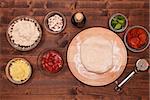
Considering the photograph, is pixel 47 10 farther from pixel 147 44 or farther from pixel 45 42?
pixel 147 44

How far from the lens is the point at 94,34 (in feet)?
7.47

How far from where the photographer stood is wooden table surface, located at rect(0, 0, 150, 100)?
223 centimetres

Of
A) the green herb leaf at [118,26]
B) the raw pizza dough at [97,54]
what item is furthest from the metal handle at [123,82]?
the green herb leaf at [118,26]

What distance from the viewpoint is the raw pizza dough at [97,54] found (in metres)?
2.21

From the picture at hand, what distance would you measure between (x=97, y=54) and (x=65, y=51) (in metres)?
0.21

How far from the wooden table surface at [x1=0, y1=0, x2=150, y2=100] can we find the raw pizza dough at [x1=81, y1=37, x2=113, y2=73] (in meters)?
0.11

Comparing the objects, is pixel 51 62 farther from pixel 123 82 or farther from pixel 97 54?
pixel 123 82

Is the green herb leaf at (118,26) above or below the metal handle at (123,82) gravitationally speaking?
above

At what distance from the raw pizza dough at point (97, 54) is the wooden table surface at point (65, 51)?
0.11 meters

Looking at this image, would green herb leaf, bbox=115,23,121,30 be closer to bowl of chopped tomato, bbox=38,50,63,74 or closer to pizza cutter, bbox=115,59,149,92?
pizza cutter, bbox=115,59,149,92

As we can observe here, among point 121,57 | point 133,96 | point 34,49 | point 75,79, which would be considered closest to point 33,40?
point 34,49

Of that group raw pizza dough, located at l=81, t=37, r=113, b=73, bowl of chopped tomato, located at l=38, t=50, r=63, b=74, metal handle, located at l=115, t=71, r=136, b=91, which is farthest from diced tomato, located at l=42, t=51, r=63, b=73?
metal handle, located at l=115, t=71, r=136, b=91

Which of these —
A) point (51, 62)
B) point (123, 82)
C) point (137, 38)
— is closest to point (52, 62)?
point (51, 62)

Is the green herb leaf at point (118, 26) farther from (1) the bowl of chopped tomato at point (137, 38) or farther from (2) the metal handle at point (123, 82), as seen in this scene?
(2) the metal handle at point (123, 82)
